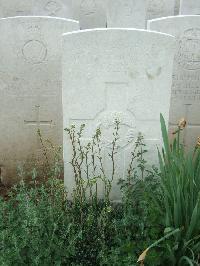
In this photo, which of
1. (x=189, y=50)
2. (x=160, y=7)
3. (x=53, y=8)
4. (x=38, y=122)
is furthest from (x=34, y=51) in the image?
(x=160, y=7)

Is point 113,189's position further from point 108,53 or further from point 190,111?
point 190,111

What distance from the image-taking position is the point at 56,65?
310 centimetres

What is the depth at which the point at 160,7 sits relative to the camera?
4816 millimetres

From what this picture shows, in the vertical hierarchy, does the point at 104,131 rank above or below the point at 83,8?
below

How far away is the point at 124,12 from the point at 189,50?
592 mm

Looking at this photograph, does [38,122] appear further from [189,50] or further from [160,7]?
[160,7]

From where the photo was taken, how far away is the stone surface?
171 inches

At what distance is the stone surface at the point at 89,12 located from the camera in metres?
4.34

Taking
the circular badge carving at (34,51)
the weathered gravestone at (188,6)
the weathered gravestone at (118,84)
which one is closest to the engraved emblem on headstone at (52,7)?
the weathered gravestone at (188,6)

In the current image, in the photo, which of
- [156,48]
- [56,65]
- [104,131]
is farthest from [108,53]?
[56,65]

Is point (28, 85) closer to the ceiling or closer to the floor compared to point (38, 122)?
closer to the ceiling

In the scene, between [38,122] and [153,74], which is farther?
[38,122]

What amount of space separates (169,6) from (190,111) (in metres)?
1.99

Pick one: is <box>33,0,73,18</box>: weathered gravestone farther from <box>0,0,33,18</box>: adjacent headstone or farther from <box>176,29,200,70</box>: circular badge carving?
<box>176,29,200,70</box>: circular badge carving
